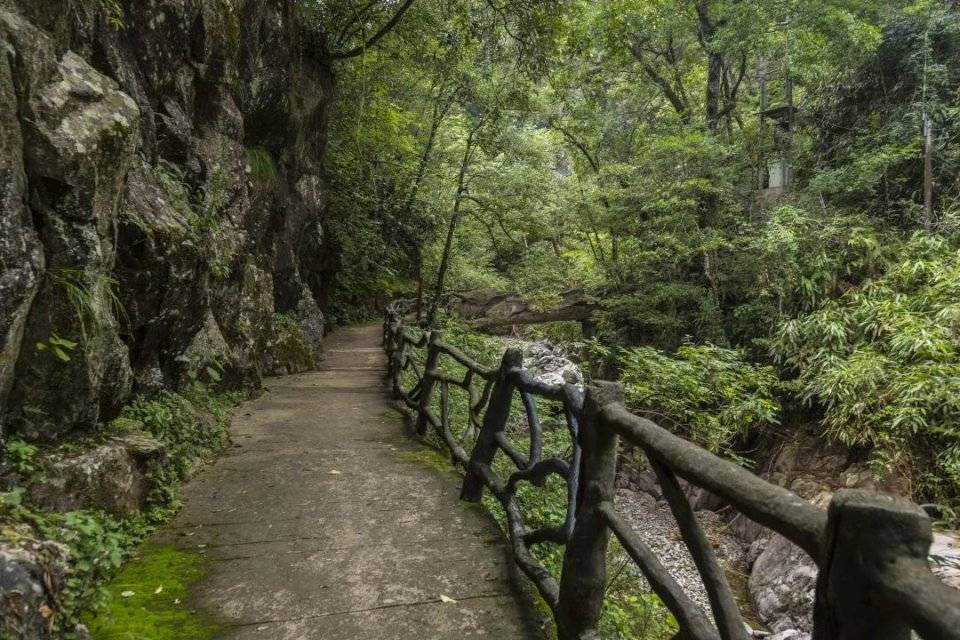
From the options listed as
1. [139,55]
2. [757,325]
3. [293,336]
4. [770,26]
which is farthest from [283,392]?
[770,26]

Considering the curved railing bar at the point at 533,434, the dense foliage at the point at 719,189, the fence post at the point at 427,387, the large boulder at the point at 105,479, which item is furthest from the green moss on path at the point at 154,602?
the dense foliage at the point at 719,189

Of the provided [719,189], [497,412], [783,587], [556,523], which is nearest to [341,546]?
[497,412]

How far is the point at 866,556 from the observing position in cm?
96

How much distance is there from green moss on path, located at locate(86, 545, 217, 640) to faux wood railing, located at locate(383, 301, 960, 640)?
1.52 m

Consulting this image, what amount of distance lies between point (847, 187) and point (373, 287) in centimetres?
1364

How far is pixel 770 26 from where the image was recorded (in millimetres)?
10914

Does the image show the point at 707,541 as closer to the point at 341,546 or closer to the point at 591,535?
the point at 591,535

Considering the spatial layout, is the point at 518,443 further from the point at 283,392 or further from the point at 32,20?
the point at 32,20

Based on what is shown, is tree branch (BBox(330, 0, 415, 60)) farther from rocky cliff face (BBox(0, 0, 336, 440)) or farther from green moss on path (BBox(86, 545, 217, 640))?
green moss on path (BBox(86, 545, 217, 640))

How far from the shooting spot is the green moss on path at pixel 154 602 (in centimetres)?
229

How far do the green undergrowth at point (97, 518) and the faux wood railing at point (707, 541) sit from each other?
1677mm

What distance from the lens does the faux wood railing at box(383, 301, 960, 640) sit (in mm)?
933

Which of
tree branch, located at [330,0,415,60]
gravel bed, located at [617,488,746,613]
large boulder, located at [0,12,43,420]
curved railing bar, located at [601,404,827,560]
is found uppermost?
tree branch, located at [330,0,415,60]

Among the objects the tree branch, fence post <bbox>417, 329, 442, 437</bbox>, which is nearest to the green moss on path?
fence post <bbox>417, 329, 442, 437</bbox>
